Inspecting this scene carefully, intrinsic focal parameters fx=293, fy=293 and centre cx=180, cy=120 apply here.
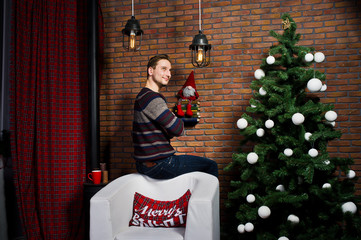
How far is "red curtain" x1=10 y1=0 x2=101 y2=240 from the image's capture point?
9.08 ft

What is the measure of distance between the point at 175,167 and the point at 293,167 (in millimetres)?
925

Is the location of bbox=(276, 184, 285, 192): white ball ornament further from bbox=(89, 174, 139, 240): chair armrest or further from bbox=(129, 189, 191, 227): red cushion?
bbox=(89, 174, 139, 240): chair armrest

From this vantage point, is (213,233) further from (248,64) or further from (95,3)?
(95,3)

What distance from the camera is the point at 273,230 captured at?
7.95 feet

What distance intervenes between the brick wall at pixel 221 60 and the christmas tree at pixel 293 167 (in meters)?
0.63

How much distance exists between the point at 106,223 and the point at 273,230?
139 cm

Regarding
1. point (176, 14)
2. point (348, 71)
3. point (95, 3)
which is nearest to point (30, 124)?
point (95, 3)

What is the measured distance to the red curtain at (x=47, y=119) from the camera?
9.08ft

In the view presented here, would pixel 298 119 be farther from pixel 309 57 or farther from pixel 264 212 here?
pixel 264 212

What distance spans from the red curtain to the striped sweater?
3.29ft

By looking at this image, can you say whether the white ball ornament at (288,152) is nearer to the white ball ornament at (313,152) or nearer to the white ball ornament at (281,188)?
the white ball ornament at (313,152)

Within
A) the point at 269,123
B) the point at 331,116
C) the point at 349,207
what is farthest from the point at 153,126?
the point at 349,207

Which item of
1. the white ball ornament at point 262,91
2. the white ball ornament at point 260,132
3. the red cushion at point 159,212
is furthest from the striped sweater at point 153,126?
the white ball ornament at point 262,91

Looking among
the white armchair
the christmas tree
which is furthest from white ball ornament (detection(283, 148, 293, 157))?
the white armchair
